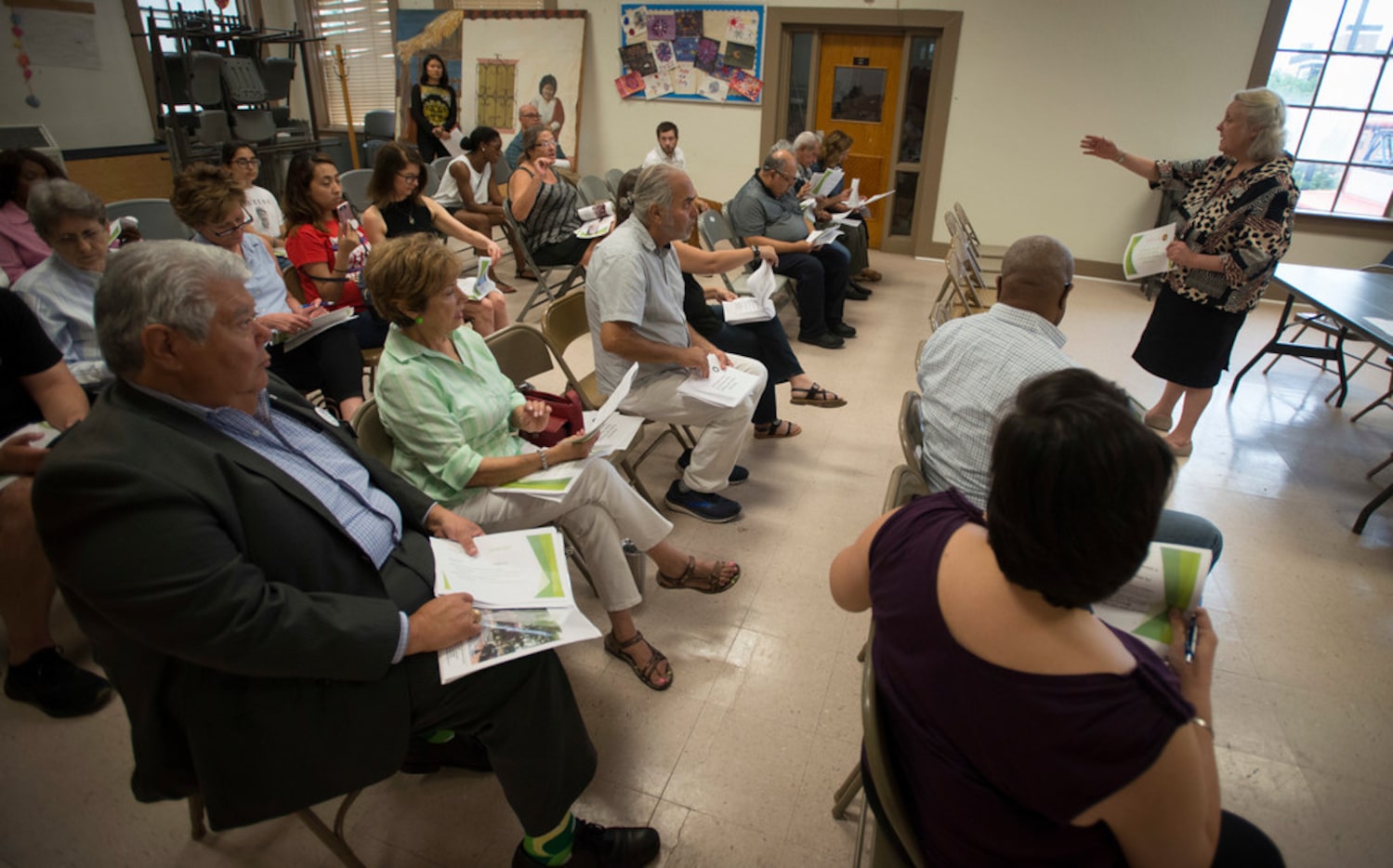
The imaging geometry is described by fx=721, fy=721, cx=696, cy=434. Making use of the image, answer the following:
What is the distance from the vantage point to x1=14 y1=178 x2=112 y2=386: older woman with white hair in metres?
2.19

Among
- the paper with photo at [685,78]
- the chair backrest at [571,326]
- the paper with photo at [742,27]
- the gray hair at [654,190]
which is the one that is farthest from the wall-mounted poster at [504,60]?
the gray hair at [654,190]

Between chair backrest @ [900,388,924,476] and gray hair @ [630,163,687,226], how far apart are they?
1108 mm

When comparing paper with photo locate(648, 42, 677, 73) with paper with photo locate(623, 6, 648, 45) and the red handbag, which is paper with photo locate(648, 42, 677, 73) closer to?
paper with photo locate(623, 6, 648, 45)

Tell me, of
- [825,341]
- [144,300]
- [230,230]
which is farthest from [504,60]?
[144,300]

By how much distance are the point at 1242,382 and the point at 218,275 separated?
5.08 metres

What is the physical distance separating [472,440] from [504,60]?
7317 millimetres

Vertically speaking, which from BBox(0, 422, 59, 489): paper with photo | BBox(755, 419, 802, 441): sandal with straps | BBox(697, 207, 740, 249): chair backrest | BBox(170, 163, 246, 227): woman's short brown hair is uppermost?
BBox(170, 163, 246, 227): woman's short brown hair

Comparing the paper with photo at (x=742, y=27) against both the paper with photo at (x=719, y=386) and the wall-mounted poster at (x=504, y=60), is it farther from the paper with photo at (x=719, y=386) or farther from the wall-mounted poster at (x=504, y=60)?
the paper with photo at (x=719, y=386)

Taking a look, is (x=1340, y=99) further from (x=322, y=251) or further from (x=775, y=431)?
(x=322, y=251)

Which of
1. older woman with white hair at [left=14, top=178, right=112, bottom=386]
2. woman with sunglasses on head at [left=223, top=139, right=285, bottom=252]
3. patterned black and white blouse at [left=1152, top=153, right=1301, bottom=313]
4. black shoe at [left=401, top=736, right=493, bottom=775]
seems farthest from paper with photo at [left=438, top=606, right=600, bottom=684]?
woman with sunglasses on head at [left=223, top=139, right=285, bottom=252]

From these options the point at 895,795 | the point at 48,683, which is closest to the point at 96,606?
the point at 895,795

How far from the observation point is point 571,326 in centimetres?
292

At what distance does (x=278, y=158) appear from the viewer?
7648mm

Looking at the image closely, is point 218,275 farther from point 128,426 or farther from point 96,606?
point 96,606
